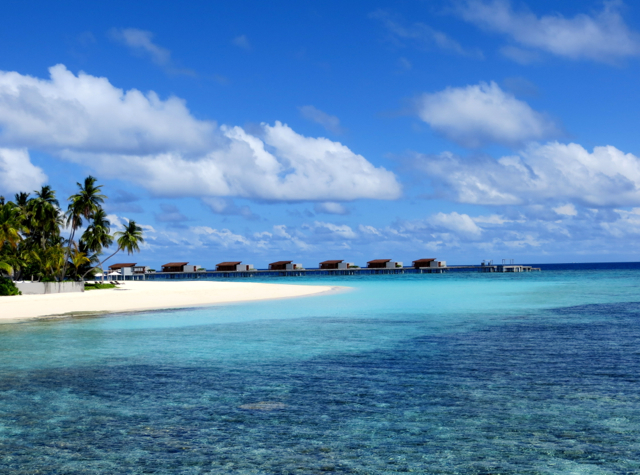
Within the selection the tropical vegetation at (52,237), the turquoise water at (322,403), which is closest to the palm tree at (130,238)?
the tropical vegetation at (52,237)

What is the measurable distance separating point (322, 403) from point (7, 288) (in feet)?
129

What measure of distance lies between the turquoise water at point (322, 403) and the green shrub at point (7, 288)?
80.3 ft

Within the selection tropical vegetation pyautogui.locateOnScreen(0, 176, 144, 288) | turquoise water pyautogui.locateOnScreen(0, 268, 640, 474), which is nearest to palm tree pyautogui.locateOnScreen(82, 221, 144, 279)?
tropical vegetation pyautogui.locateOnScreen(0, 176, 144, 288)

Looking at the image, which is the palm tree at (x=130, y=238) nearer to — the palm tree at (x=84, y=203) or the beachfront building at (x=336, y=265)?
the palm tree at (x=84, y=203)

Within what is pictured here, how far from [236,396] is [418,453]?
14.8 feet

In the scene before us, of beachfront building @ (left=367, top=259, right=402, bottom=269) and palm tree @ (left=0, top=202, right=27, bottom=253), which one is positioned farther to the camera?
beachfront building @ (left=367, top=259, right=402, bottom=269)

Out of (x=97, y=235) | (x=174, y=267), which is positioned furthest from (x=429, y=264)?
(x=97, y=235)

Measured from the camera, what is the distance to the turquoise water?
7.32m

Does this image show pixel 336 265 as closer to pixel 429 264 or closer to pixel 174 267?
pixel 429 264

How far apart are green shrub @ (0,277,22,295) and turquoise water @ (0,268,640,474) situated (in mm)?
24479

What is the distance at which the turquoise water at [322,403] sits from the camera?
732 centimetres

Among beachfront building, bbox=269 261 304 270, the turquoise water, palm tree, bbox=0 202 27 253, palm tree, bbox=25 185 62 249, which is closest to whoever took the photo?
the turquoise water

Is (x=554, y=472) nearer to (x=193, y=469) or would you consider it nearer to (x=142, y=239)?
(x=193, y=469)

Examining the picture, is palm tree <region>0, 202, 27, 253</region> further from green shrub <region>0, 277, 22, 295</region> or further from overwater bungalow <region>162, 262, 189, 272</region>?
overwater bungalow <region>162, 262, 189, 272</region>
